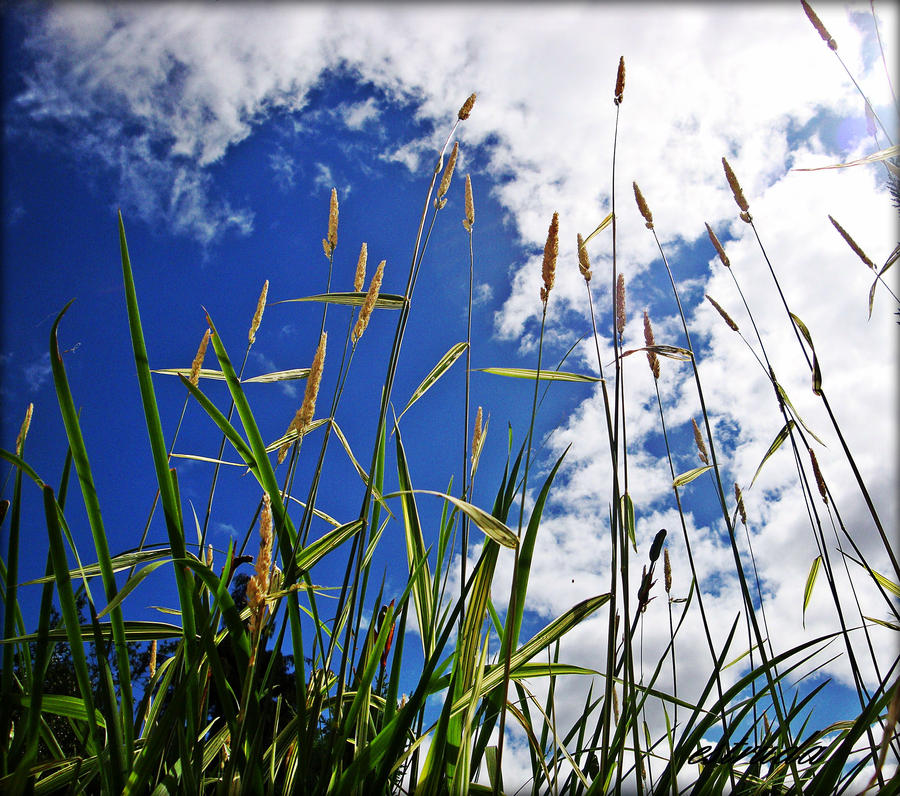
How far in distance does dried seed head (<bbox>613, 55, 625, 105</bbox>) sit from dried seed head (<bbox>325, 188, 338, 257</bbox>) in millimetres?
604

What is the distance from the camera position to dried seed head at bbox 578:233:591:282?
1044 millimetres

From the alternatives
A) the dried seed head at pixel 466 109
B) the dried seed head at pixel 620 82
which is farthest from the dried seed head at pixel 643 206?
the dried seed head at pixel 466 109

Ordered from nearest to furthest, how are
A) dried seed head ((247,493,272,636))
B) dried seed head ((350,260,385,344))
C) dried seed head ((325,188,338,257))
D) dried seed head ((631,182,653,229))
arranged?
dried seed head ((247,493,272,636)) → dried seed head ((350,260,385,344)) → dried seed head ((325,188,338,257)) → dried seed head ((631,182,653,229))

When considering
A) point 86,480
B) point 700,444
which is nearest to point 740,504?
point 700,444

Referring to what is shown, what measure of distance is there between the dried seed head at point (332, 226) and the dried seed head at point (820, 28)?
1187 millimetres

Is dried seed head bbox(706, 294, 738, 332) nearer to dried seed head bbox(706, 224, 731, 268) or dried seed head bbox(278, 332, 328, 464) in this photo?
dried seed head bbox(706, 224, 731, 268)

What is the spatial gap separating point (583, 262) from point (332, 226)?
47 cm

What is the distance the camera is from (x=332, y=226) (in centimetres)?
108

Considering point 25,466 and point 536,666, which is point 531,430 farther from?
point 25,466

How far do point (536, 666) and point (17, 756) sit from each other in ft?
2.60

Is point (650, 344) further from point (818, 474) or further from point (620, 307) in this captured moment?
point (818, 474)

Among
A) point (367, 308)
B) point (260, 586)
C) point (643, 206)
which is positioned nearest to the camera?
point (260, 586)

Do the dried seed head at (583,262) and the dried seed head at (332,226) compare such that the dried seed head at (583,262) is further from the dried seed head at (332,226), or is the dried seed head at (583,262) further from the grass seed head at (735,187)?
the grass seed head at (735,187)

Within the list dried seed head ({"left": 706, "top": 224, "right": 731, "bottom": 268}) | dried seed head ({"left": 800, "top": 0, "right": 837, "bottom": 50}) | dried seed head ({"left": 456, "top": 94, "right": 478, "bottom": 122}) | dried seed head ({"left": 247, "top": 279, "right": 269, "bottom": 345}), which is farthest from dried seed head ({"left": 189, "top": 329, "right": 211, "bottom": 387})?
dried seed head ({"left": 800, "top": 0, "right": 837, "bottom": 50})
